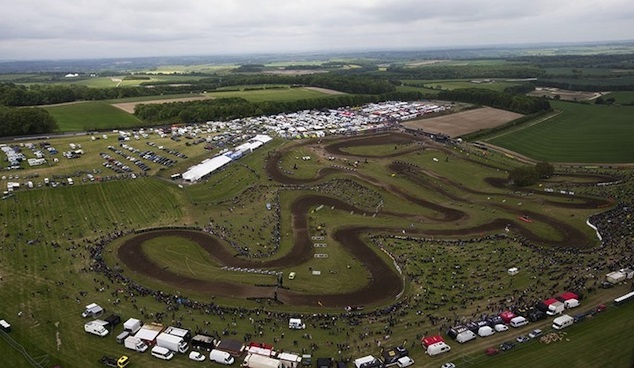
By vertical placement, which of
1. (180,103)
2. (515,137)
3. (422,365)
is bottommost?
(422,365)

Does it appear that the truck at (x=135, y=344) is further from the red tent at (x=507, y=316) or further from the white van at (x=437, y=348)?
the red tent at (x=507, y=316)

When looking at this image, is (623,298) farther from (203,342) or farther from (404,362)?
(203,342)

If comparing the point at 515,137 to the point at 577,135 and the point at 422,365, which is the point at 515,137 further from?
the point at 422,365

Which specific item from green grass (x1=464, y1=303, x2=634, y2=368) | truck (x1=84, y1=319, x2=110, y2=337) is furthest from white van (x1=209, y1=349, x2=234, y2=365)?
green grass (x1=464, y1=303, x2=634, y2=368)

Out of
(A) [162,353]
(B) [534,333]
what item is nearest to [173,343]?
(A) [162,353]

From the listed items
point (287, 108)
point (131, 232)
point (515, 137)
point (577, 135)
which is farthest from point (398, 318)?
point (287, 108)

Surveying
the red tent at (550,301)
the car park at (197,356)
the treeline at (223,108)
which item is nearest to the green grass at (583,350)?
the red tent at (550,301)
